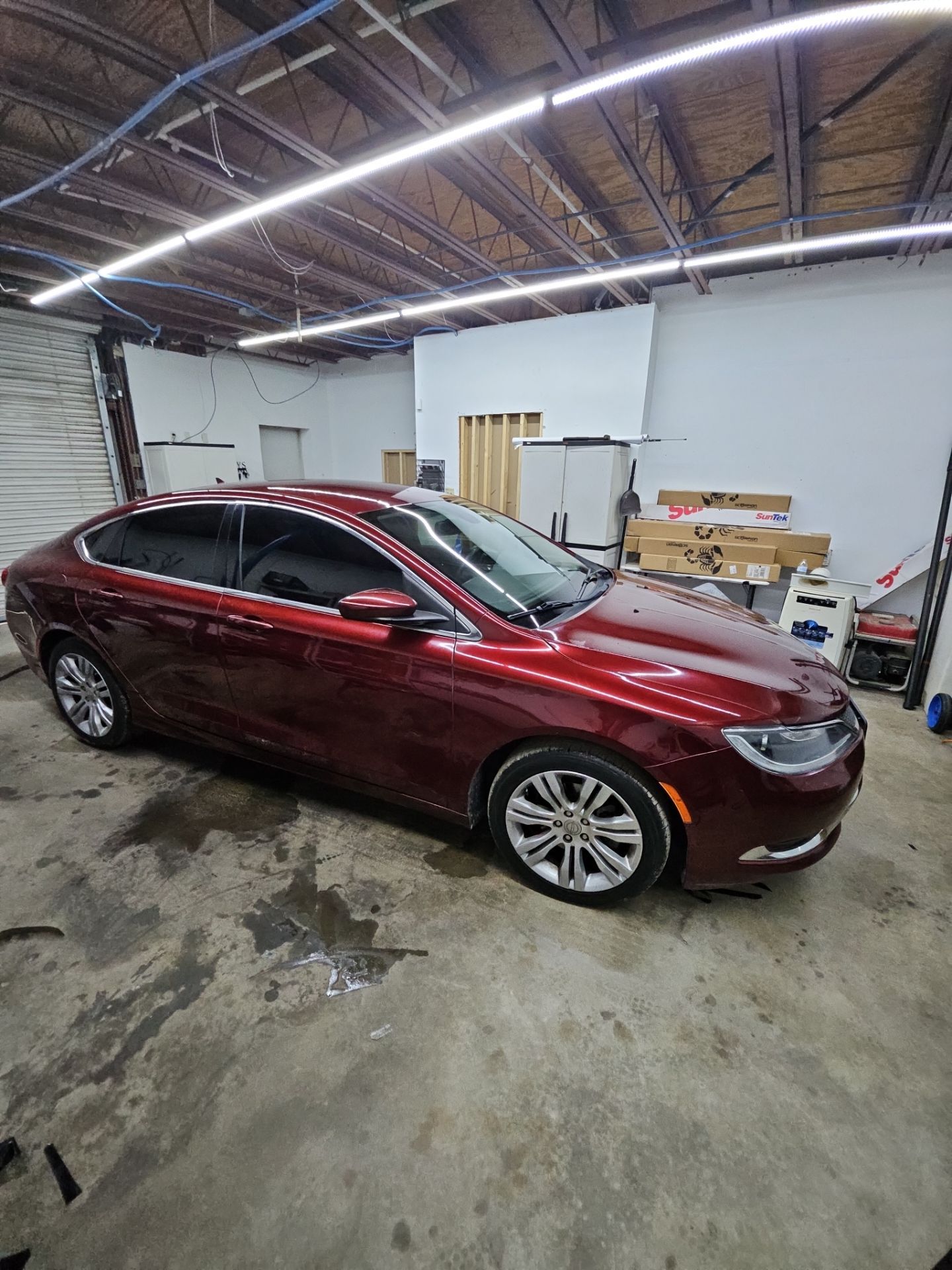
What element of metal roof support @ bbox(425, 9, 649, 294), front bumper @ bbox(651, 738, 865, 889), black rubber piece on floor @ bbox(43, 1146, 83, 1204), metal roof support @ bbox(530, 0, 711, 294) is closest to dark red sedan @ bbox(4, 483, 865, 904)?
front bumper @ bbox(651, 738, 865, 889)

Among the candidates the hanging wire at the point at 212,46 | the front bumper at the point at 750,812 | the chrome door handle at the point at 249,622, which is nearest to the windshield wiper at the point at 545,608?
the front bumper at the point at 750,812

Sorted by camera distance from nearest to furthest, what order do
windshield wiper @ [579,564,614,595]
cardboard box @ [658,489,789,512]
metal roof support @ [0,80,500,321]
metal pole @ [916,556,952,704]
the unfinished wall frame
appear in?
windshield wiper @ [579,564,614,595] < metal roof support @ [0,80,500,321] < metal pole @ [916,556,952,704] < cardboard box @ [658,489,789,512] < the unfinished wall frame

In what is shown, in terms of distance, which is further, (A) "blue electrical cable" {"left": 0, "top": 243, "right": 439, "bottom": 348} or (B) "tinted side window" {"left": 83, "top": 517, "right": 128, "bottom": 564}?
(A) "blue electrical cable" {"left": 0, "top": 243, "right": 439, "bottom": 348}

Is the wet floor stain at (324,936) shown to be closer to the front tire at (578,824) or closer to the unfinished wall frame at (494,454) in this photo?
the front tire at (578,824)

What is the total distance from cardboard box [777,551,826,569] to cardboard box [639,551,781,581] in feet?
0.42

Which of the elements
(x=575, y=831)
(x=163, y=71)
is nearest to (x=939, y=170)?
(x=163, y=71)

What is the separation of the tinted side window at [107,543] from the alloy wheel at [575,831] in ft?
7.36

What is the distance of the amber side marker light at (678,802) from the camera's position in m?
1.50

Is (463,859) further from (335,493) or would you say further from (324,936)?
(335,493)

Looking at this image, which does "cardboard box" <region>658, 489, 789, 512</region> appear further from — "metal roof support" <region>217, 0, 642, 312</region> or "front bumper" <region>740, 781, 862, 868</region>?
"front bumper" <region>740, 781, 862, 868</region>

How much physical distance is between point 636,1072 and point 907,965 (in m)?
1.05

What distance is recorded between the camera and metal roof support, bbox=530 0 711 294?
1.96m

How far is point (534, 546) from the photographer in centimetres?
245

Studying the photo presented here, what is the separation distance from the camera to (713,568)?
4.80 meters
